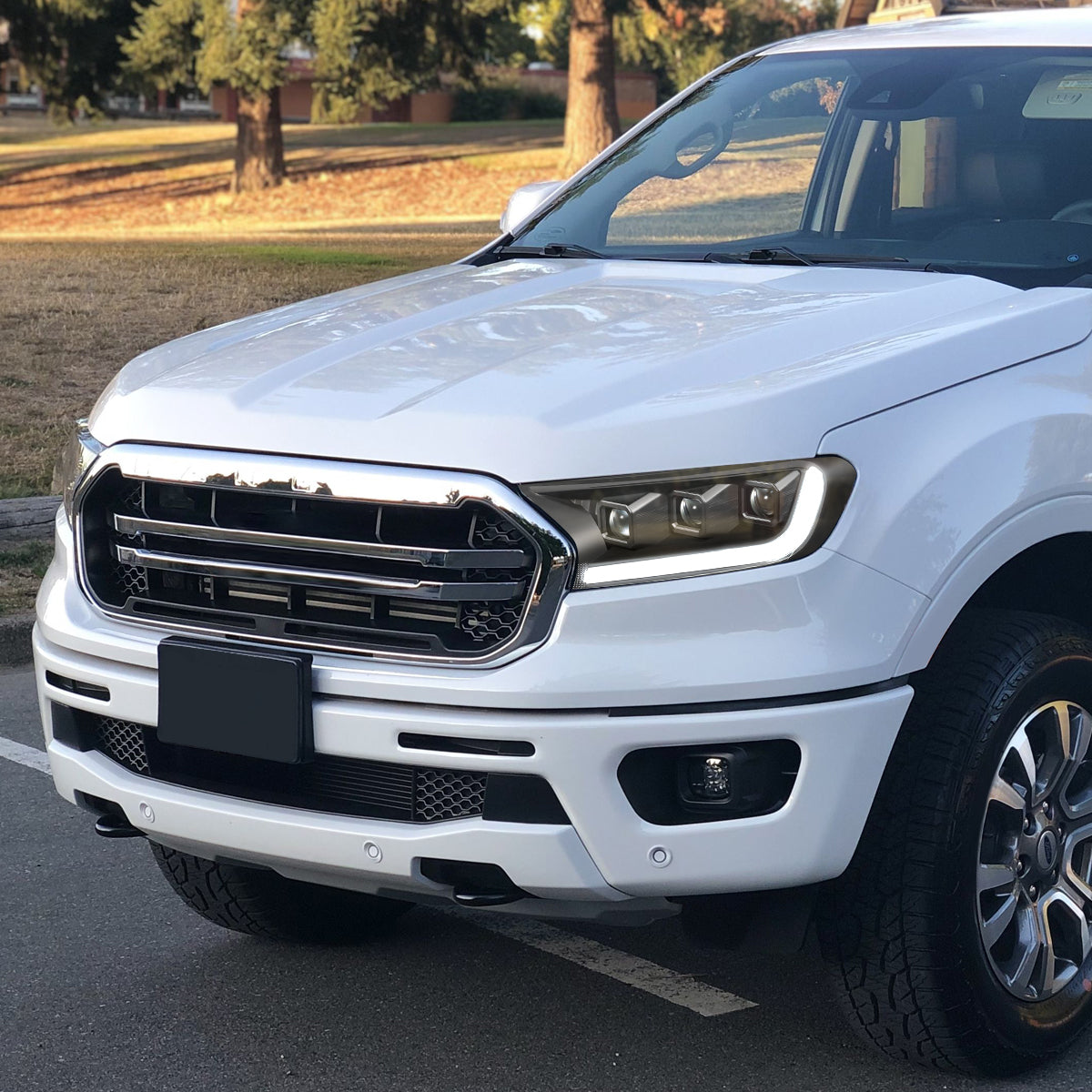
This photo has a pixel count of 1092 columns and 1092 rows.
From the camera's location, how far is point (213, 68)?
26.5 meters

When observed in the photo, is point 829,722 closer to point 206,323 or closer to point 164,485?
point 164,485

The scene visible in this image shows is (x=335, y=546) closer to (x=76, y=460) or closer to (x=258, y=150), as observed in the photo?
(x=76, y=460)

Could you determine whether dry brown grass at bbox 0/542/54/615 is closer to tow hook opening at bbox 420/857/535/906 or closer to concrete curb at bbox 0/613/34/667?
concrete curb at bbox 0/613/34/667

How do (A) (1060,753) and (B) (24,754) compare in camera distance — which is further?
(B) (24,754)

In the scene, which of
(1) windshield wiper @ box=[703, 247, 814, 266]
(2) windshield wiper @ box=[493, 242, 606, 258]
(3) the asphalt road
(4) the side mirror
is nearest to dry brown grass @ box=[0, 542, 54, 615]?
(3) the asphalt road

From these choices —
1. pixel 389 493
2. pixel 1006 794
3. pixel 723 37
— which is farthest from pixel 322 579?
pixel 723 37

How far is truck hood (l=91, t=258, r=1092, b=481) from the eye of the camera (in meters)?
2.86

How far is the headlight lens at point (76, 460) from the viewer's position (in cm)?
336

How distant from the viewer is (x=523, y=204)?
4.84 meters

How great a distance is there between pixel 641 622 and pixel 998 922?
976mm

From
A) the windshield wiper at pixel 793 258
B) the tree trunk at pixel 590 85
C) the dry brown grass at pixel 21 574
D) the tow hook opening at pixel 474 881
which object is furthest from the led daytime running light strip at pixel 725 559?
the tree trunk at pixel 590 85

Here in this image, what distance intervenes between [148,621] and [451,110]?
6095 centimetres

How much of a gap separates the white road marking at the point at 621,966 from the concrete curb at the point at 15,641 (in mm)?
3164

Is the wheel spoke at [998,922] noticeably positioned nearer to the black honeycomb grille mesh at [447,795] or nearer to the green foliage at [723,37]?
the black honeycomb grille mesh at [447,795]
